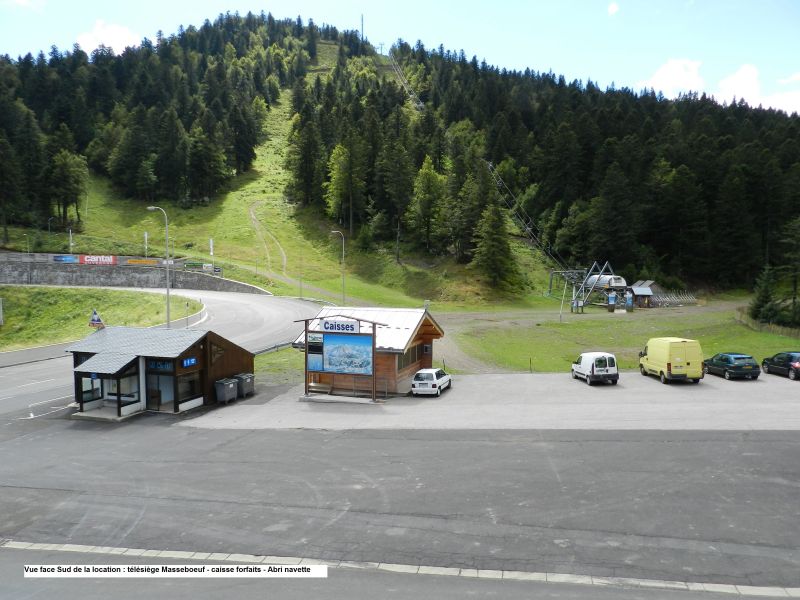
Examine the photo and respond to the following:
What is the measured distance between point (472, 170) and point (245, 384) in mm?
63422

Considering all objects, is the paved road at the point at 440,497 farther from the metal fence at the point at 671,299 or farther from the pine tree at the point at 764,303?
the metal fence at the point at 671,299

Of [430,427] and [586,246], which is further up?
[586,246]

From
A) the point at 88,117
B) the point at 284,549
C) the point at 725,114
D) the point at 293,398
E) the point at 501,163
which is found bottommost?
the point at 293,398

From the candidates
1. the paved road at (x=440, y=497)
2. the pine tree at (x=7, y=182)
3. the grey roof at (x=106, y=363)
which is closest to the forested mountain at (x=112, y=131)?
the pine tree at (x=7, y=182)

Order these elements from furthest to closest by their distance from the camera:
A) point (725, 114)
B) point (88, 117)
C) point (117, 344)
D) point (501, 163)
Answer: point (725, 114) < point (88, 117) < point (501, 163) < point (117, 344)

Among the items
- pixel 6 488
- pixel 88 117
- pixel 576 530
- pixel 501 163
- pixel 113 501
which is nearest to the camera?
pixel 576 530

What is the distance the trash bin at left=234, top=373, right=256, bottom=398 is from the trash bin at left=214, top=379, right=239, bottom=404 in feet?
2.02

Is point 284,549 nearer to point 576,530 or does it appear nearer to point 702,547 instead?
point 576,530

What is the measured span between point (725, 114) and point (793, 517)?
152386 millimetres

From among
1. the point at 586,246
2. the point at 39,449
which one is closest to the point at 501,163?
the point at 586,246

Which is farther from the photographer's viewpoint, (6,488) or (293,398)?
(293,398)

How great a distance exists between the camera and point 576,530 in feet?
41.5

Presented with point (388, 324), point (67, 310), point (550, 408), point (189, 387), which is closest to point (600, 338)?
point (550, 408)

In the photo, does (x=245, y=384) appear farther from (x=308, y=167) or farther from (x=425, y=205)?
(x=308, y=167)
